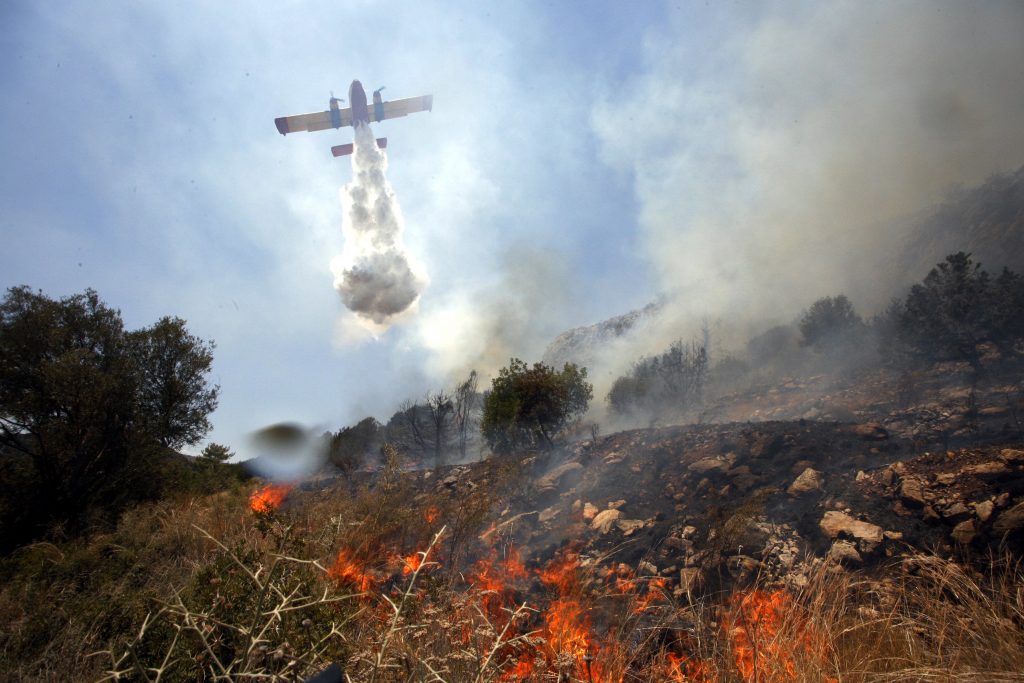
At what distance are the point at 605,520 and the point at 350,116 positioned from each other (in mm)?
29141

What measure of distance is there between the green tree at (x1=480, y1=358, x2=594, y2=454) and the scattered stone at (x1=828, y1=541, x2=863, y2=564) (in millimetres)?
19410

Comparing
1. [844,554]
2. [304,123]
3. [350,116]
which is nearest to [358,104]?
[350,116]

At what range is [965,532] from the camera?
577 centimetres

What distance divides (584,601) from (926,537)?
5020 millimetres

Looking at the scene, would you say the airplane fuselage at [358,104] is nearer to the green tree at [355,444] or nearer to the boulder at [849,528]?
the green tree at [355,444]

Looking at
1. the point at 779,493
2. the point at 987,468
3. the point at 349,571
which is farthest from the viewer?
the point at 779,493

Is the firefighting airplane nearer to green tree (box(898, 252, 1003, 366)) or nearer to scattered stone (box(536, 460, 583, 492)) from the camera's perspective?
scattered stone (box(536, 460, 583, 492))

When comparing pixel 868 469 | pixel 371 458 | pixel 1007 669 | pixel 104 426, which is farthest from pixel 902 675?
pixel 371 458

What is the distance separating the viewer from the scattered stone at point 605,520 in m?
9.04

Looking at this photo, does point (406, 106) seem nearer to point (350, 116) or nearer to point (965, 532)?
point (350, 116)

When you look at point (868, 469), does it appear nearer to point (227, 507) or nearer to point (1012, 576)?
point (1012, 576)

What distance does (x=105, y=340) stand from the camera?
16391mm

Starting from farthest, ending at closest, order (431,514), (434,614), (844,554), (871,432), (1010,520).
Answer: (871,432) → (431,514) → (844,554) → (1010,520) → (434,614)

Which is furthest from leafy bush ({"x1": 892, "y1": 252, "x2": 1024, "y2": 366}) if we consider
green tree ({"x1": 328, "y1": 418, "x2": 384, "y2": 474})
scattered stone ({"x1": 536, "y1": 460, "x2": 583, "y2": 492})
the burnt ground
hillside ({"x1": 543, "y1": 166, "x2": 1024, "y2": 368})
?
green tree ({"x1": 328, "y1": 418, "x2": 384, "y2": 474})
